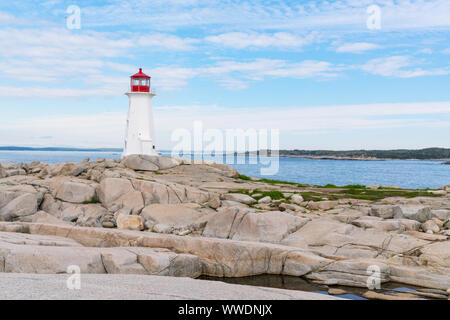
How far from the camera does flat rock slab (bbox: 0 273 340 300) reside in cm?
805

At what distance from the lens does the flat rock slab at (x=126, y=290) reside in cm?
805

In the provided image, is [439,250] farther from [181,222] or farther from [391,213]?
[181,222]

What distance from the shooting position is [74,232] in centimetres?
1756

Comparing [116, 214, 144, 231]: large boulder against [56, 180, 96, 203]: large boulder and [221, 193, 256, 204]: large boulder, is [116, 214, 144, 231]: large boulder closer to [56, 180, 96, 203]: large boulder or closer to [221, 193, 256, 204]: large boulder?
[56, 180, 96, 203]: large boulder

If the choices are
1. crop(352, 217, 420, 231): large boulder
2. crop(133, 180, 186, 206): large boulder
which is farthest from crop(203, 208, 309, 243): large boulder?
crop(133, 180, 186, 206): large boulder

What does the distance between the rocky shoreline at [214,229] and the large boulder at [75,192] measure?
0.06m

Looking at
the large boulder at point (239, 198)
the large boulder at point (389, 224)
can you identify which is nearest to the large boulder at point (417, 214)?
the large boulder at point (389, 224)

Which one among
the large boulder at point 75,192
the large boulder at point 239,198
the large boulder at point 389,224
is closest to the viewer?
the large boulder at point 389,224

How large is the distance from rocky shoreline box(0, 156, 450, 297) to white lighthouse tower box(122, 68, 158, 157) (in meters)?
6.87

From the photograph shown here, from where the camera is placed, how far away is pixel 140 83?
39.1 m

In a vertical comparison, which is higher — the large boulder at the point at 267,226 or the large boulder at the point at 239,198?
the large boulder at the point at 239,198

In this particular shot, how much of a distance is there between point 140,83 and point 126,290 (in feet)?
107

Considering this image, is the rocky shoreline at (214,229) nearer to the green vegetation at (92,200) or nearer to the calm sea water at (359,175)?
the green vegetation at (92,200)
